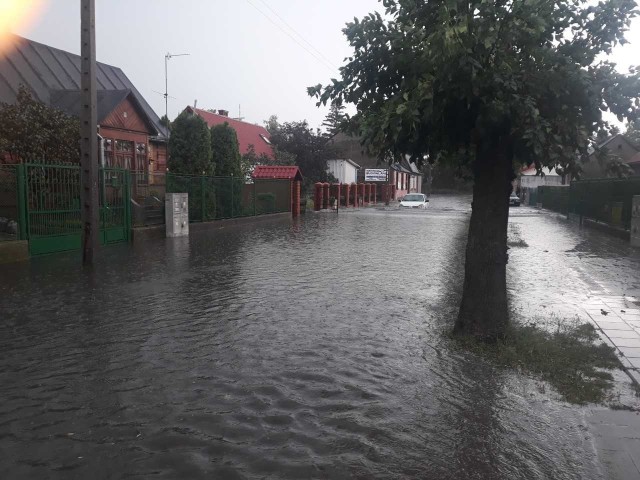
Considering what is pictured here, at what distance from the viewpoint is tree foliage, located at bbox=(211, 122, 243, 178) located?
86.7ft

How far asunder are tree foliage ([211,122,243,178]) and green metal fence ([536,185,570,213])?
61.0 feet

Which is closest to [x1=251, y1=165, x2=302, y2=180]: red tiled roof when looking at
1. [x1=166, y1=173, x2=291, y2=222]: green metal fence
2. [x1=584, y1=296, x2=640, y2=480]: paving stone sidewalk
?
[x1=166, y1=173, x2=291, y2=222]: green metal fence

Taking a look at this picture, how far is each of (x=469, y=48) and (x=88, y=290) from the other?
23.1 feet

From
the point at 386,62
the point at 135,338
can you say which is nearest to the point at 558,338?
the point at 386,62

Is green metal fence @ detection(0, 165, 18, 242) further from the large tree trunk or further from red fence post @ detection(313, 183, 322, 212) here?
red fence post @ detection(313, 183, 322, 212)

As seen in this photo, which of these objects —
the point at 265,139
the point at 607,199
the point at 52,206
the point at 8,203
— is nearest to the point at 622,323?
the point at 52,206

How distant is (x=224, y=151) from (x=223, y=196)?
3338 millimetres

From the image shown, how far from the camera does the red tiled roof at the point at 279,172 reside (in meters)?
32.7

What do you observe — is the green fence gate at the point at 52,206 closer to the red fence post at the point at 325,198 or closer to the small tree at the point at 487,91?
the small tree at the point at 487,91

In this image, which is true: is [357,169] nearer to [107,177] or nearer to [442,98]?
[107,177]

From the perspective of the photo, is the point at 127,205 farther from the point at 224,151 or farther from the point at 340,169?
the point at 340,169

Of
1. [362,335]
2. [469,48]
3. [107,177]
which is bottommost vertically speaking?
[362,335]

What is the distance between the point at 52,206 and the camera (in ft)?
43.7

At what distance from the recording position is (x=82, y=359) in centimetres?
575
